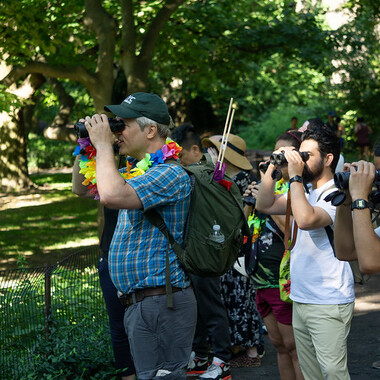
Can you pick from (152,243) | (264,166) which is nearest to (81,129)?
(152,243)

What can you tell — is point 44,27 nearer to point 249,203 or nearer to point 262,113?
point 249,203

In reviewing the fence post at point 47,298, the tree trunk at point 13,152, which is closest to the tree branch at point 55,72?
the fence post at point 47,298

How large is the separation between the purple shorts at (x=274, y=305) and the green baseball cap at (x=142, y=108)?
171 centimetres

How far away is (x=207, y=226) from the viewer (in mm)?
3812

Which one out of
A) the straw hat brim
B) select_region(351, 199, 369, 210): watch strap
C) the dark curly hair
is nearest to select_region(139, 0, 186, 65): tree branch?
the straw hat brim

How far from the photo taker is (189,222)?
3.81 metres

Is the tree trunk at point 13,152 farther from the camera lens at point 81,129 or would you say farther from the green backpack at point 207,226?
the green backpack at point 207,226

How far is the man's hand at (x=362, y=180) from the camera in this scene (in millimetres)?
3029

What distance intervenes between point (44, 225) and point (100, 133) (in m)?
13.1

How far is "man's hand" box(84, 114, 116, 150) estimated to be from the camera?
142 inches

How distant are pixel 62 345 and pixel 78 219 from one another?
11949mm

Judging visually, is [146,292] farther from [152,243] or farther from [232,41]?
[232,41]

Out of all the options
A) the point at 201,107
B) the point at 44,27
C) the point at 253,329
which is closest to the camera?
the point at 253,329

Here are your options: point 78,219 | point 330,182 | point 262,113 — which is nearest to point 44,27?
point 78,219
